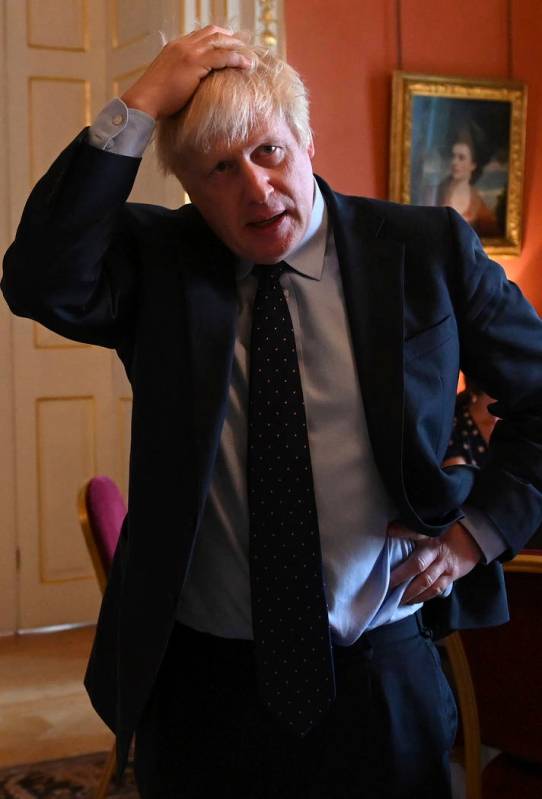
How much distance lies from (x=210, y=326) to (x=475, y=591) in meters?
0.55

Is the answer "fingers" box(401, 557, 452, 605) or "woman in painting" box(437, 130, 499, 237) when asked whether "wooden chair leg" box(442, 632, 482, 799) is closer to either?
"fingers" box(401, 557, 452, 605)

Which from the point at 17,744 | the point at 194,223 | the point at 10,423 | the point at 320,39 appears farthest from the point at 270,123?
the point at 10,423

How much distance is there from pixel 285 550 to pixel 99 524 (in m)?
1.46

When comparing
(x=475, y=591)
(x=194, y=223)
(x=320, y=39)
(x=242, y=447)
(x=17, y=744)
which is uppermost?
(x=320, y=39)

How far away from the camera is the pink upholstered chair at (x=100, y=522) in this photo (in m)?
2.70

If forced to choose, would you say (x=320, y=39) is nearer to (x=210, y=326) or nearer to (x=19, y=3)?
(x=19, y=3)

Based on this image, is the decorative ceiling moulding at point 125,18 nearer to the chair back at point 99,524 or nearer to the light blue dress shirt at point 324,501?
the chair back at point 99,524

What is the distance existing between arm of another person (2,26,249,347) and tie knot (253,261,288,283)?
21 centimetres

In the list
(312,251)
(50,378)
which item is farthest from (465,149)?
(312,251)

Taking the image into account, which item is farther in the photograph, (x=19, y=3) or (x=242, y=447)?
(x=19, y=3)

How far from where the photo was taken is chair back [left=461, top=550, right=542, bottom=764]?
1798 mm

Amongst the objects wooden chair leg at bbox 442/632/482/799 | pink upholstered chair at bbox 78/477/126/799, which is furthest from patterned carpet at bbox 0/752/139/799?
wooden chair leg at bbox 442/632/482/799

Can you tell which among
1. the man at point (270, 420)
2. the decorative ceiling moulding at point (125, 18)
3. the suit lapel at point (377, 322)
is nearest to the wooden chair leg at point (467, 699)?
the man at point (270, 420)

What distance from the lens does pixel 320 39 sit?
15.3ft
